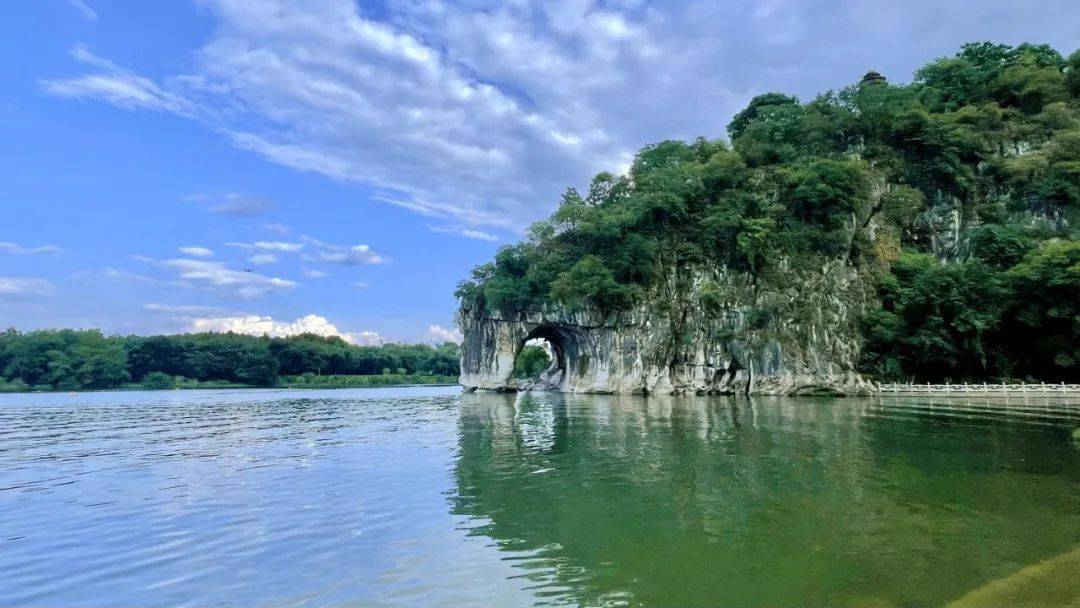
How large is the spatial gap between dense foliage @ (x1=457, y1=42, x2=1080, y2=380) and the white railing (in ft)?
6.89

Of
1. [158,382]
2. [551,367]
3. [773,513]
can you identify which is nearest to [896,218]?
[551,367]

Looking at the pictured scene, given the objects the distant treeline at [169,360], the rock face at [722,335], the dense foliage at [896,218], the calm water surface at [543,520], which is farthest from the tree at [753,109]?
the distant treeline at [169,360]

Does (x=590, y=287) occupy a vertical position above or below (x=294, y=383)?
above

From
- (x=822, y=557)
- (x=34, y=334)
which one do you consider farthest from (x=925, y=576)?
(x=34, y=334)

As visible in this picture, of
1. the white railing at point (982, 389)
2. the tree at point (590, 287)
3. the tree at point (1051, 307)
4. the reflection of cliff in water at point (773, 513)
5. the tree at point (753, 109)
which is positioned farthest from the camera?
the tree at point (753, 109)

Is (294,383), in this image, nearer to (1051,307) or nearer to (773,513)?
(1051,307)

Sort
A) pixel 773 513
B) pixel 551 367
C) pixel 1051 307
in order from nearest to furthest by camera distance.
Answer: pixel 773 513
pixel 1051 307
pixel 551 367

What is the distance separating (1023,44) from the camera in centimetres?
5603

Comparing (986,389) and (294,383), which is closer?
(986,389)

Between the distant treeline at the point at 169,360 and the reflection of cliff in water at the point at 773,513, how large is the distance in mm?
82252

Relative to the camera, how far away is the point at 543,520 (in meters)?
8.70

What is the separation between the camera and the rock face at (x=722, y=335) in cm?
4116

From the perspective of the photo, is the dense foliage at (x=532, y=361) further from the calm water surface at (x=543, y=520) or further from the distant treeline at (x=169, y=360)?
the calm water surface at (x=543, y=520)

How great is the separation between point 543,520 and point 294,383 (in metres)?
91.4
